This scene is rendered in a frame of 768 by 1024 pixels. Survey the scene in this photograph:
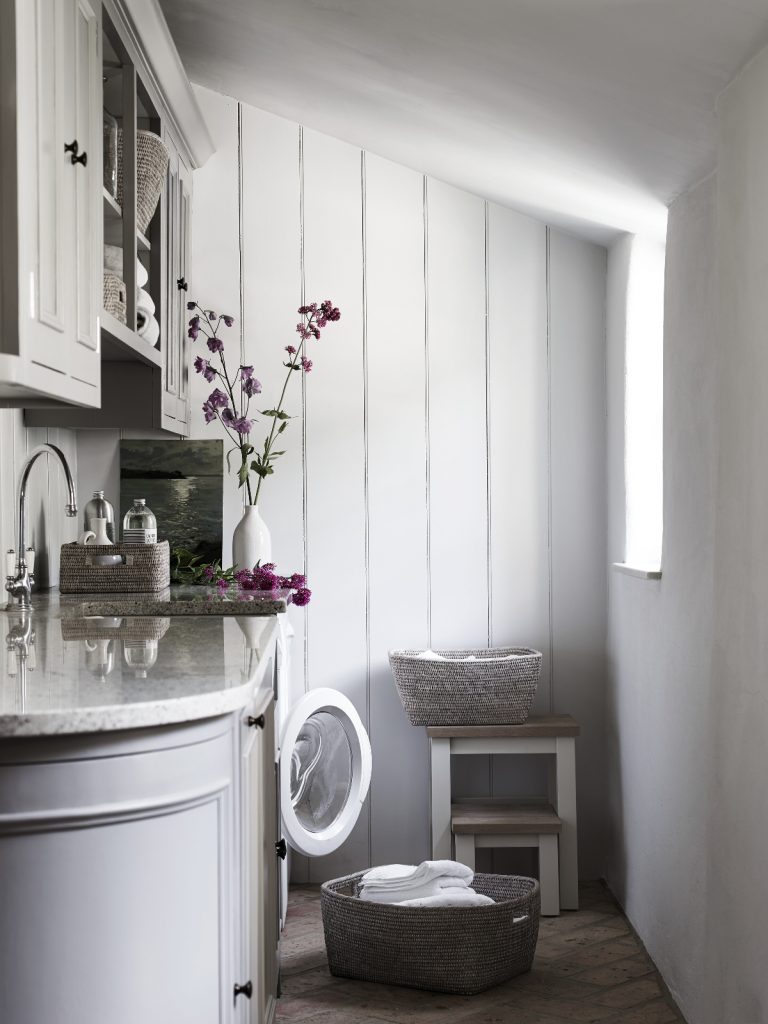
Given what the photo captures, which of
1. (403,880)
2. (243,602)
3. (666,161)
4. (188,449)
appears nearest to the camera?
(666,161)

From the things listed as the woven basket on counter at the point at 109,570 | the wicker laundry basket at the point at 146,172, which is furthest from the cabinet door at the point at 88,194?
the woven basket on counter at the point at 109,570

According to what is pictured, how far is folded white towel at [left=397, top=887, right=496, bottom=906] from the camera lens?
280cm

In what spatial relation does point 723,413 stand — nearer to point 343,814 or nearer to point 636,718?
point 636,718

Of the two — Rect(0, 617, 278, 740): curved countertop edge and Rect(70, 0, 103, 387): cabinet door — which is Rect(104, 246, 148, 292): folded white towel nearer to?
Rect(70, 0, 103, 387): cabinet door

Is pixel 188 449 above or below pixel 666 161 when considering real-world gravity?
below

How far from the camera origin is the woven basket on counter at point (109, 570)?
2.90m

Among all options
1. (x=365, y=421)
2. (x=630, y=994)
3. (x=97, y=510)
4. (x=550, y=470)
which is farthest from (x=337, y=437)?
(x=630, y=994)

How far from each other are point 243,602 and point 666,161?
144 centimetres

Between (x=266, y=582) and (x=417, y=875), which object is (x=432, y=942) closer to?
(x=417, y=875)

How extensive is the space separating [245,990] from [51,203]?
1.38m

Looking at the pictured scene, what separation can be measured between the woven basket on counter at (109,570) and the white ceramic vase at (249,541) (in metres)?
0.39

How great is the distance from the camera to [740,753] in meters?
2.07

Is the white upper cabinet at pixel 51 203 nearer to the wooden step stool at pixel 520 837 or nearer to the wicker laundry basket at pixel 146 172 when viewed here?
the wicker laundry basket at pixel 146 172

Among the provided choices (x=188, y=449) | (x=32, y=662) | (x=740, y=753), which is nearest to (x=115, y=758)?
(x=32, y=662)
